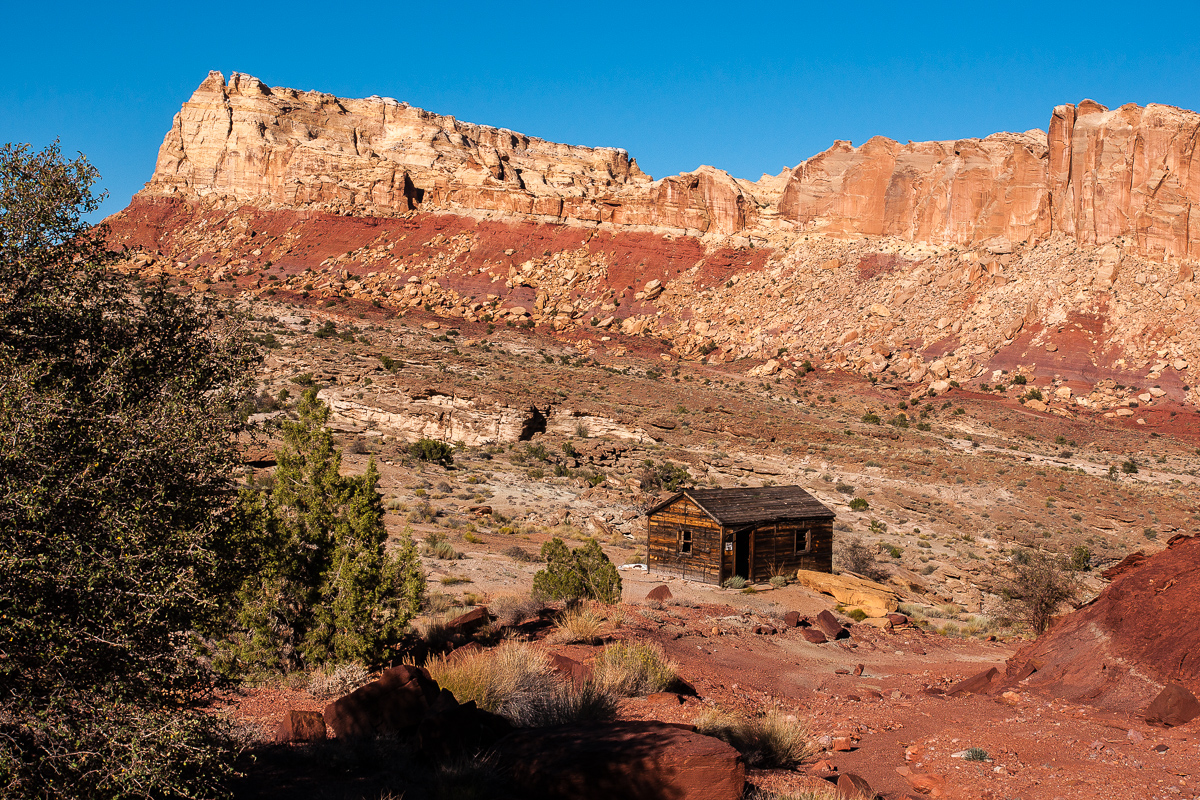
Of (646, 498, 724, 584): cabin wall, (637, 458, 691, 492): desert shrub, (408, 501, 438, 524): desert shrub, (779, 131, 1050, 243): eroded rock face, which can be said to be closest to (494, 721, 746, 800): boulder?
(646, 498, 724, 584): cabin wall

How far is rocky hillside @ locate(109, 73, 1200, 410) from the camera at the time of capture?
55938mm

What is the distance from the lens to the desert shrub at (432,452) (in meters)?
32.1

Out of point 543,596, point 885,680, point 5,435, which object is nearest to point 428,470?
point 543,596

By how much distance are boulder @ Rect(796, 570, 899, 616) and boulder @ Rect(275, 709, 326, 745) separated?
46.9 ft

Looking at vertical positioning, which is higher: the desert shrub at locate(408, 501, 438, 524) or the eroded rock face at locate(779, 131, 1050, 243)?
the eroded rock face at locate(779, 131, 1050, 243)

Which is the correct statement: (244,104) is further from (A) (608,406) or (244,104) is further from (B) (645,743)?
(B) (645,743)

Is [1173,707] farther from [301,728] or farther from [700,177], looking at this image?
[700,177]

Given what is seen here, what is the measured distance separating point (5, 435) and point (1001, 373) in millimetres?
58316

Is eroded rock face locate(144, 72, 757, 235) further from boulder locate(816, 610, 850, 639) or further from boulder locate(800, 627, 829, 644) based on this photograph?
boulder locate(800, 627, 829, 644)

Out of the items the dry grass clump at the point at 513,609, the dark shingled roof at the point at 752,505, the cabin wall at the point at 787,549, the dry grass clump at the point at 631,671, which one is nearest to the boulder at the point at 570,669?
the dry grass clump at the point at 631,671

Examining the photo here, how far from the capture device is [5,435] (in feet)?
14.3

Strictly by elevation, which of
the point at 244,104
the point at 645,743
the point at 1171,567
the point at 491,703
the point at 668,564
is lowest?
the point at 668,564

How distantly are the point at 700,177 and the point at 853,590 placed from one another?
62001 mm

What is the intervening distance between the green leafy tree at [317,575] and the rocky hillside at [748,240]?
4298 centimetres
